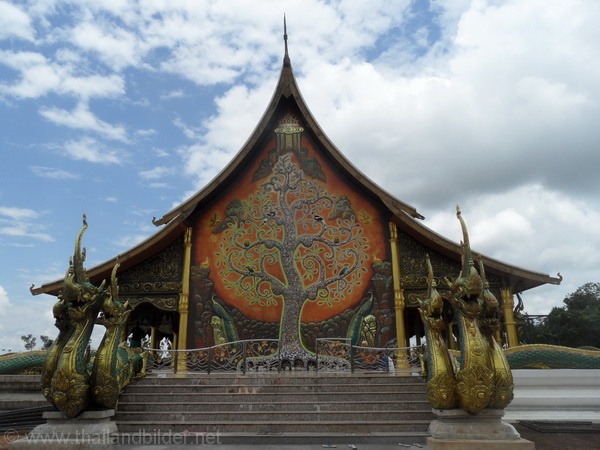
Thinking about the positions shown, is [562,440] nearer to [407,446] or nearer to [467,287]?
[407,446]

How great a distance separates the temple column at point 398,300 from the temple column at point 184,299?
4417 mm

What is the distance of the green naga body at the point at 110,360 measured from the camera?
4949 millimetres

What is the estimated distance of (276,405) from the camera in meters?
5.82

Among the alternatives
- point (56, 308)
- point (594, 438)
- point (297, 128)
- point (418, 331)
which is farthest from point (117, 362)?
point (418, 331)

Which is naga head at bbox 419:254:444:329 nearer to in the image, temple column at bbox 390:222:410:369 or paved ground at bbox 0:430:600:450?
paved ground at bbox 0:430:600:450

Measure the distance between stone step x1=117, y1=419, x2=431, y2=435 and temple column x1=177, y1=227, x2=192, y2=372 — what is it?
3321 millimetres

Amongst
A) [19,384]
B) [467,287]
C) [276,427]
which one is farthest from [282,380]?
[19,384]

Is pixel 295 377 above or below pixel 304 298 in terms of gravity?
below

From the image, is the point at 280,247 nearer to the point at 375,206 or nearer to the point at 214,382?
the point at 375,206

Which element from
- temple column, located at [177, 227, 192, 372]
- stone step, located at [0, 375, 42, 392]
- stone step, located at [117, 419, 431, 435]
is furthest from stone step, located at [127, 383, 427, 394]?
temple column, located at [177, 227, 192, 372]

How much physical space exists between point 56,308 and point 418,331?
1016 centimetres

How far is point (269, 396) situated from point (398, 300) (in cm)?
432

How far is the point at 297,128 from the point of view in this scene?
428 inches

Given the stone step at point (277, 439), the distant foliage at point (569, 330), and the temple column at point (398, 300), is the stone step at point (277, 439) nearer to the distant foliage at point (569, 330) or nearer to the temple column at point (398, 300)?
the temple column at point (398, 300)
